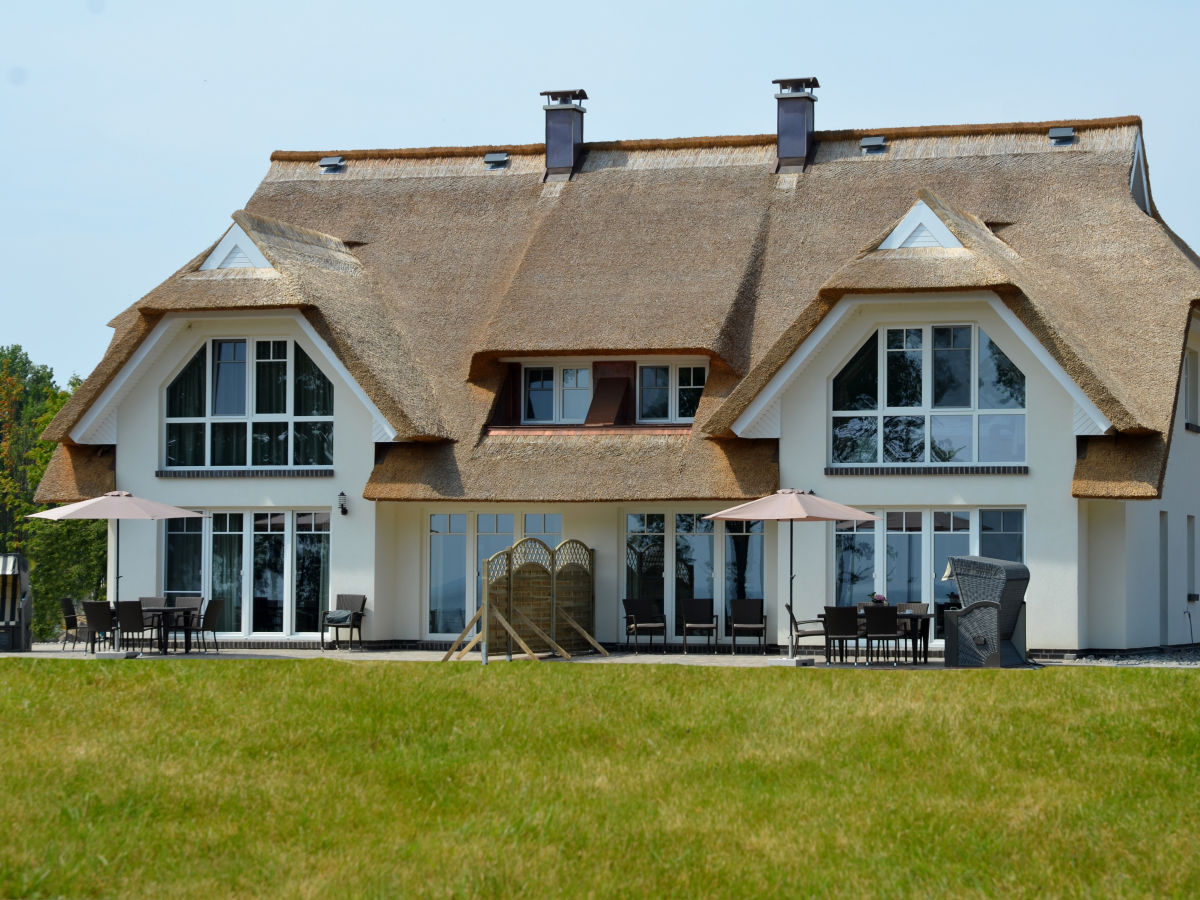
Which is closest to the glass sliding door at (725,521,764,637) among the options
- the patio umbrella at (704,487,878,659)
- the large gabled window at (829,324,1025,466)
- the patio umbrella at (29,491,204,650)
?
the large gabled window at (829,324,1025,466)

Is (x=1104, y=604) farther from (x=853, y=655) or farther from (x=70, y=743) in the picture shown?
(x=70, y=743)

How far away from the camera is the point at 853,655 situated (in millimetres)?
23156

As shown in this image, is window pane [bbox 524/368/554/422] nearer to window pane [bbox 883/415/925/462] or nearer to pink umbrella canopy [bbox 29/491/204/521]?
window pane [bbox 883/415/925/462]

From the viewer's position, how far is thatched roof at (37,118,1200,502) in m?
23.4

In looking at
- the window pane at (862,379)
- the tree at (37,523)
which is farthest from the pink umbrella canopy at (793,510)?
the tree at (37,523)

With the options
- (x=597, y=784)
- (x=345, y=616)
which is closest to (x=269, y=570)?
(x=345, y=616)

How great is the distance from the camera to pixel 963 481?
916 inches

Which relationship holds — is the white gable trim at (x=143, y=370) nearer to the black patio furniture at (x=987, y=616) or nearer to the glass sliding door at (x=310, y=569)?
the glass sliding door at (x=310, y=569)

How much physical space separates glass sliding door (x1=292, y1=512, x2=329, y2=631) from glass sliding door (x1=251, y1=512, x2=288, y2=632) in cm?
24

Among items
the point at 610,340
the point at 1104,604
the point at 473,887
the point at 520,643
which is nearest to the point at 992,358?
the point at 1104,604

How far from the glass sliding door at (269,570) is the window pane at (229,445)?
39.0 inches

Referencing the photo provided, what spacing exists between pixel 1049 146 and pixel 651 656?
463 inches

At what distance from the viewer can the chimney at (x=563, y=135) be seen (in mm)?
30484

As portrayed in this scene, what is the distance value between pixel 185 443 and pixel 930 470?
1148 centimetres
